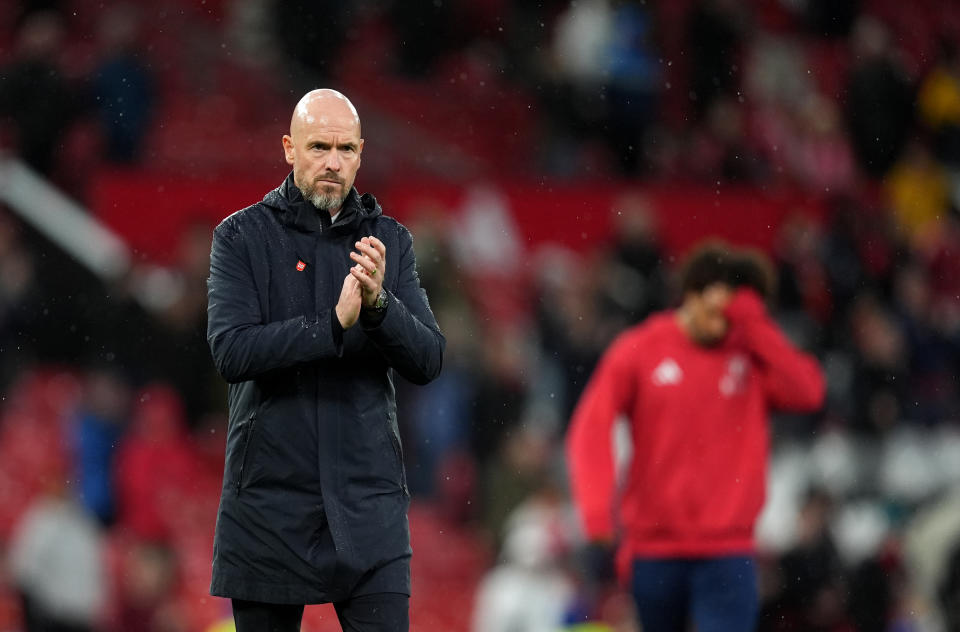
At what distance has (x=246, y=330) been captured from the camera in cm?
466

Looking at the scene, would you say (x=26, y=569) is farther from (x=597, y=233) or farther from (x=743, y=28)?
(x=743, y=28)

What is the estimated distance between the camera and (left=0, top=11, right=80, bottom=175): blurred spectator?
1341cm

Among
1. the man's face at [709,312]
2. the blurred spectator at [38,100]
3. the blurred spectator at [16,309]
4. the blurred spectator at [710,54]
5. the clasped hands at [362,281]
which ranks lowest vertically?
the clasped hands at [362,281]

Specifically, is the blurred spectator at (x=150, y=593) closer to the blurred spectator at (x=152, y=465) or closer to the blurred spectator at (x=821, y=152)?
the blurred spectator at (x=152, y=465)

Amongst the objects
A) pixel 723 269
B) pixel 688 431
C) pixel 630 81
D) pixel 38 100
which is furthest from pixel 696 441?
pixel 630 81

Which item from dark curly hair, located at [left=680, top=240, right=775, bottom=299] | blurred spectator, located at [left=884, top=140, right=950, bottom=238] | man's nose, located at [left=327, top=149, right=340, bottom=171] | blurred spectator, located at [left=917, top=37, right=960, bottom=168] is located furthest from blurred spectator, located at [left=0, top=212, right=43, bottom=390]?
blurred spectator, located at [left=917, top=37, right=960, bottom=168]

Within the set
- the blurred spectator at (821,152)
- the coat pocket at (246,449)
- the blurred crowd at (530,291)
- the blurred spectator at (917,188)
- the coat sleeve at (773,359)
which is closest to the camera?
the coat pocket at (246,449)

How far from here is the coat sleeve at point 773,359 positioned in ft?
23.7

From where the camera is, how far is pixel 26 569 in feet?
36.4

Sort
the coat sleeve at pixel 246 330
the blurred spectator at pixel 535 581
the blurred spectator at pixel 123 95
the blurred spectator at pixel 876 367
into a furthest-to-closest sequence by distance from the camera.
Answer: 1. the blurred spectator at pixel 123 95
2. the blurred spectator at pixel 876 367
3. the blurred spectator at pixel 535 581
4. the coat sleeve at pixel 246 330

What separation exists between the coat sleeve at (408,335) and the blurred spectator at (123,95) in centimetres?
942

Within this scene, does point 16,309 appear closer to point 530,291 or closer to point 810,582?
point 530,291

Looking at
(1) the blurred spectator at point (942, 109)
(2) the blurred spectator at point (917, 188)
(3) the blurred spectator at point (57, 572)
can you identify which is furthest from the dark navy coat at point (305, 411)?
(1) the blurred spectator at point (942, 109)

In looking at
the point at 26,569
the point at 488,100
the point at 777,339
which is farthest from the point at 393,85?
the point at 777,339
